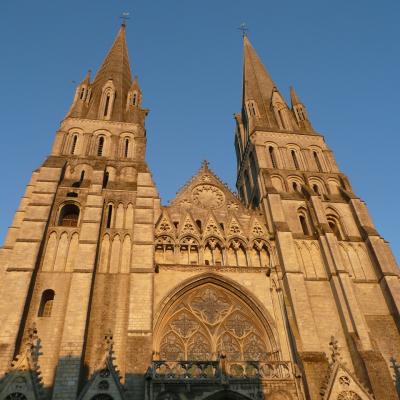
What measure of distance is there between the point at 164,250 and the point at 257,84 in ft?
63.0

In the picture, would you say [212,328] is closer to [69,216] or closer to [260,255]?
[260,255]

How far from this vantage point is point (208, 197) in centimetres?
2334

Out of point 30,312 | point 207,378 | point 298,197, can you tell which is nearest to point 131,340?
point 207,378

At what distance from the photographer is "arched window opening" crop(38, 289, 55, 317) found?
54.1ft

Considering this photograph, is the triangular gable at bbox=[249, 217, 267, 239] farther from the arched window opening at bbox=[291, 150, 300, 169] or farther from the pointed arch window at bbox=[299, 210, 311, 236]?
the arched window opening at bbox=[291, 150, 300, 169]

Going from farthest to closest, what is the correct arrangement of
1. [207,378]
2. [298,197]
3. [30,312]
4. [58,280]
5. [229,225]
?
[298,197] → [229,225] → [58,280] → [30,312] → [207,378]

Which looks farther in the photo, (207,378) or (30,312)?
(30,312)

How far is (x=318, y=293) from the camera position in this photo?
18.9 metres

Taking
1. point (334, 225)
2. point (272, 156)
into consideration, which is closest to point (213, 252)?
point (334, 225)

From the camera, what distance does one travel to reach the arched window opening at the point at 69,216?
2027 cm

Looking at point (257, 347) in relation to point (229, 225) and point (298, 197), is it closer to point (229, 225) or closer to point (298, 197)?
point (229, 225)

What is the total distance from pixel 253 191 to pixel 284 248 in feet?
22.4

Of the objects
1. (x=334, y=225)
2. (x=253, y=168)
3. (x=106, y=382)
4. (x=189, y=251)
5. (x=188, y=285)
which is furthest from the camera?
(x=253, y=168)

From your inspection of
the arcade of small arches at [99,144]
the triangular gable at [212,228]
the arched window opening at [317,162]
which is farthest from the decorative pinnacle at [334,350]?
the arcade of small arches at [99,144]
